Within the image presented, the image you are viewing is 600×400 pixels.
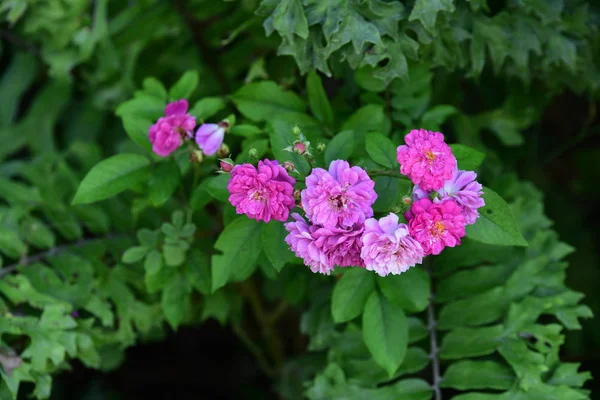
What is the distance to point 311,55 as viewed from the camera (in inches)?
47.8

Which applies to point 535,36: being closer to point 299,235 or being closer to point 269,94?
point 269,94

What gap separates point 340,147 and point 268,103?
10.1 inches

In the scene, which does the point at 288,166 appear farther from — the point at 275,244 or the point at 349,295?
the point at 349,295

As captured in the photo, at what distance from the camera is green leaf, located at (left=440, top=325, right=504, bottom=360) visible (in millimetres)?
1253

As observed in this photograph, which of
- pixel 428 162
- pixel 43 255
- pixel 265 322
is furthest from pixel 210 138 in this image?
pixel 265 322

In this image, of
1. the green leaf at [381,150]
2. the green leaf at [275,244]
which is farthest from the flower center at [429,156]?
the green leaf at [275,244]

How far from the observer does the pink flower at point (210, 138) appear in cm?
113

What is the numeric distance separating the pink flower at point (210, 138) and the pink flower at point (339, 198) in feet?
0.83

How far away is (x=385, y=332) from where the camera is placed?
1115mm

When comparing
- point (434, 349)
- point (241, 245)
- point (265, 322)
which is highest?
point (241, 245)

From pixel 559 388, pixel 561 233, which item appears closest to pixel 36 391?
pixel 559 388

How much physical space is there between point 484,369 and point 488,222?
1.23ft

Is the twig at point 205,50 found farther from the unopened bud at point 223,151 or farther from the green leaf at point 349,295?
the green leaf at point 349,295

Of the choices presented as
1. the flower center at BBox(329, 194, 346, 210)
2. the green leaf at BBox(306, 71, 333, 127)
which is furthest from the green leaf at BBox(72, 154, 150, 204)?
the flower center at BBox(329, 194, 346, 210)
